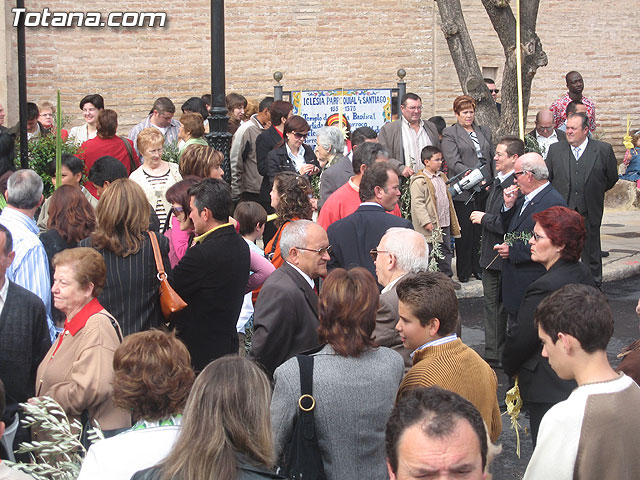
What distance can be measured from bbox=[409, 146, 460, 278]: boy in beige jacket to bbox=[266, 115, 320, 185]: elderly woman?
117 centimetres

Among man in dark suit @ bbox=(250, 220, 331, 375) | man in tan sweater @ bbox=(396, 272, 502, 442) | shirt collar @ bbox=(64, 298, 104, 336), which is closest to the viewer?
man in tan sweater @ bbox=(396, 272, 502, 442)

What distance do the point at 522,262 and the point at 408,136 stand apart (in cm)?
440

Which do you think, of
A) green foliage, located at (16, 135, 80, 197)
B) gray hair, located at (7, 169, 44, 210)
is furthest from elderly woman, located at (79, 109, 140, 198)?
gray hair, located at (7, 169, 44, 210)

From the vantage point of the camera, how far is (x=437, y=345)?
4.19 meters

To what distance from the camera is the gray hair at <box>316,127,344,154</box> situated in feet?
31.6

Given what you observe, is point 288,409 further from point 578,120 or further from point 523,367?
point 578,120

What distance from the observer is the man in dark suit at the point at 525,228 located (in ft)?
23.4

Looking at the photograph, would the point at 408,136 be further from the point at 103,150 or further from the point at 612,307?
the point at 103,150

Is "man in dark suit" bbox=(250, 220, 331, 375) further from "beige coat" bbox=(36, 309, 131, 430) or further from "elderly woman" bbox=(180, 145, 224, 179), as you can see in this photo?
"elderly woman" bbox=(180, 145, 224, 179)

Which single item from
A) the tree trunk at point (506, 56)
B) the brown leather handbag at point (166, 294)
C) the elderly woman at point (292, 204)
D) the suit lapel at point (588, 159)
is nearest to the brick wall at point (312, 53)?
the tree trunk at point (506, 56)

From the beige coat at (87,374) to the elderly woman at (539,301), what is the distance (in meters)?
2.36

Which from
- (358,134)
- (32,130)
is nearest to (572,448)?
(358,134)

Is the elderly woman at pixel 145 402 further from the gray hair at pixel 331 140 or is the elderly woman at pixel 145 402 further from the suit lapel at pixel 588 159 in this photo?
the suit lapel at pixel 588 159

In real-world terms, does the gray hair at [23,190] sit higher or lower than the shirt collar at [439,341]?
higher
